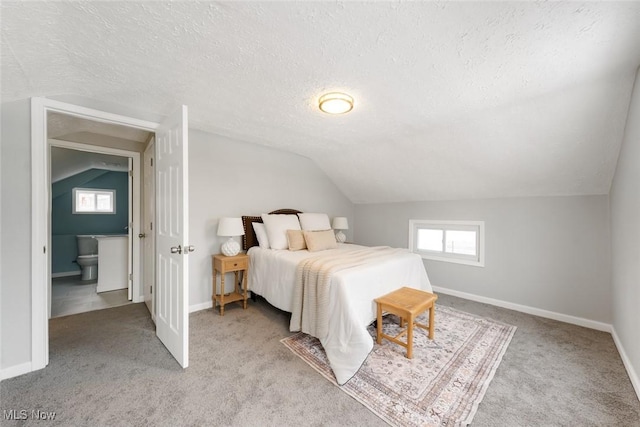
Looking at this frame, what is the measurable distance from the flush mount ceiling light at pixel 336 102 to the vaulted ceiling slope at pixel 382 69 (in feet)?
0.29

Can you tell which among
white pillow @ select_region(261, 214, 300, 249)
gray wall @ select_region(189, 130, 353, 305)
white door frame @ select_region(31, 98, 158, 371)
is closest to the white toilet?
gray wall @ select_region(189, 130, 353, 305)

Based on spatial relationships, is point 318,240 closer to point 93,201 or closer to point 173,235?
point 173,235

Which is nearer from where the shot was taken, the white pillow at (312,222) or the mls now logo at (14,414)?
the mls now logo at (14,414)

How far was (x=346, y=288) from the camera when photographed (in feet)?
6.75

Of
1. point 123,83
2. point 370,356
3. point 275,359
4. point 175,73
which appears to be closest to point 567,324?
point 370,356

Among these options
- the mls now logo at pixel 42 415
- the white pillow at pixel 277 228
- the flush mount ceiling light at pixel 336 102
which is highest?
the flush mount ceiling light at pixel 336 102

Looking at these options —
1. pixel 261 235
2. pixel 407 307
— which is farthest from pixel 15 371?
pixel 407 307

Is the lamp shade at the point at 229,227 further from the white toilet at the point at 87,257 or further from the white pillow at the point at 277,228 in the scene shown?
the white toilet at the point at 87,257

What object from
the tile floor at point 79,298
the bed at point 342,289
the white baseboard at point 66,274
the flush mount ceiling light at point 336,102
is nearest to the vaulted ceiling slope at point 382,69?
the flush mount ceiling light at point 336,102

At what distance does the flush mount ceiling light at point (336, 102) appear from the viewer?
2018mm

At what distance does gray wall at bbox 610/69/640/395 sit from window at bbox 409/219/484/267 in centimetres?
126

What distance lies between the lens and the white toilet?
4188 mm

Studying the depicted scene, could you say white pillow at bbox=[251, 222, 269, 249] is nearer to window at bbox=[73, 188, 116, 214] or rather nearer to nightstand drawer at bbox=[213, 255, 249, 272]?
nightstand drawer at bbox=[213, 255, 249, 272]

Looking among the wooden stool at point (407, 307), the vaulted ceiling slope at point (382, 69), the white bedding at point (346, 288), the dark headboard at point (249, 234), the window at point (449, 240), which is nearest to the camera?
the vaulted ceiling slope at point (382, 69)
